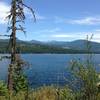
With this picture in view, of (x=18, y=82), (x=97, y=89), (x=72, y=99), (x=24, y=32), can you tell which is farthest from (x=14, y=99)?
(x=18, y=82)

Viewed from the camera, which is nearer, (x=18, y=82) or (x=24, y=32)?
(x=24, y=32)

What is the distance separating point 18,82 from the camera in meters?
34.4

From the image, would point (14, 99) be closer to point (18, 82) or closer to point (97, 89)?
point (97, 89)

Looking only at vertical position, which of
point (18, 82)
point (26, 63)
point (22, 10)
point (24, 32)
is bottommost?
point (18, 82)

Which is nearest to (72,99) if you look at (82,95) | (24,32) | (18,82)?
(82,95)

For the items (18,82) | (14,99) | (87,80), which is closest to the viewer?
(87,80)

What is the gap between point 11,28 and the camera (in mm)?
26078

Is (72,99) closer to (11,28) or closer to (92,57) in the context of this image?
(92,57)

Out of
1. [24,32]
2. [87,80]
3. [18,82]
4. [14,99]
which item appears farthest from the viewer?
[18,82]

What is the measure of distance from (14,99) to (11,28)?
1808 cm

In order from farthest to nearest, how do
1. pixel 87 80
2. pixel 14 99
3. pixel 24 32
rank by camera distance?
pixel 24 32
pixel 14 99
pixel 87 80

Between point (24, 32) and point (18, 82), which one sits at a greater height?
point (24, 32)

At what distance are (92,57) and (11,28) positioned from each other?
1990 cm

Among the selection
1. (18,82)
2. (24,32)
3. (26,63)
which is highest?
(24,32)
